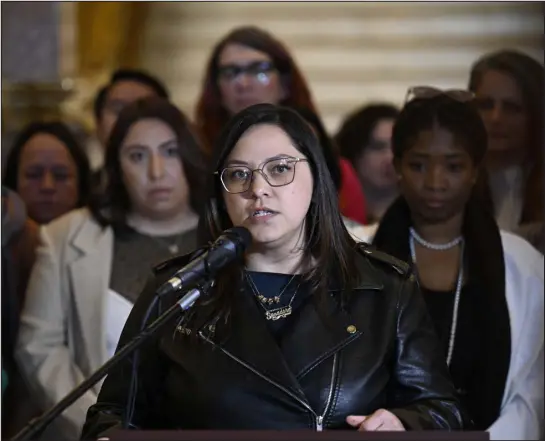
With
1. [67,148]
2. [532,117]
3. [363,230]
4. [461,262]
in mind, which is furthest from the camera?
[67,148]

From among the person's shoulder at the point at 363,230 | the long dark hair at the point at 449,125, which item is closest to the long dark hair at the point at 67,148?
the person's shoulder at the point at 363,230

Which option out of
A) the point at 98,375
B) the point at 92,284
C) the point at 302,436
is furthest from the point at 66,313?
the point at 302,436

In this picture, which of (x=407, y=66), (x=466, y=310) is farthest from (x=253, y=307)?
(x=407, y=66)

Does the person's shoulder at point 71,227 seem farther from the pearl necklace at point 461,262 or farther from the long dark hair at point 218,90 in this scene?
the pearl necklace at point 461,262

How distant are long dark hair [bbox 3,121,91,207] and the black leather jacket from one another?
1.58 meters

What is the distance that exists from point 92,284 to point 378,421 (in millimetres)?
1378

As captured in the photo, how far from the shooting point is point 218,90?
3977 millimetres

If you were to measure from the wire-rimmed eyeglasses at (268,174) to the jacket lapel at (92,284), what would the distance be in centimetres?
101

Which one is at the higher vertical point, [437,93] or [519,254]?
[437,93]

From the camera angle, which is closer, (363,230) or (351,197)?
(363,230)

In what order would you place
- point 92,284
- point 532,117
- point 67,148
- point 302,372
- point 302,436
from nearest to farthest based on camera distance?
point 302,436 → point 302,372 → point 92,284 → point 532,117 → point 67,148

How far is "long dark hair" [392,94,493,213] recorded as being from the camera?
3.24m

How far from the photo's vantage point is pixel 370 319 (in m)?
2.54

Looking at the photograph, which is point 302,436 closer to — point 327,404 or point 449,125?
point 327,404
